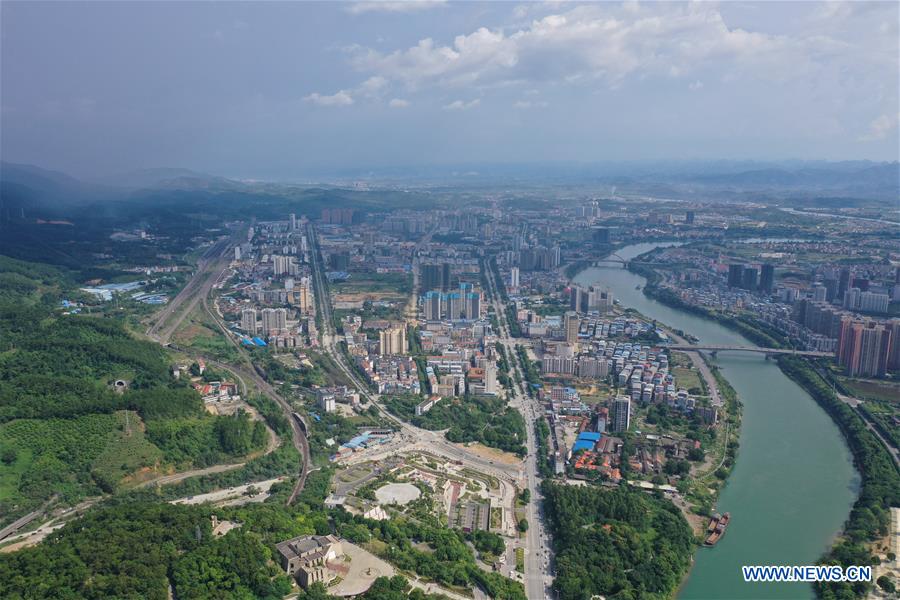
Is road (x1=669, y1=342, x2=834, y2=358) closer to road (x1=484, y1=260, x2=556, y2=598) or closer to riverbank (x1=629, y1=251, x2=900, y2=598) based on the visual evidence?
riverbank (x1=629, y1=251, x2=900, y2=598)

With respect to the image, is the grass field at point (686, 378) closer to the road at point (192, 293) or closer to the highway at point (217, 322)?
the highway at point (217, 322)

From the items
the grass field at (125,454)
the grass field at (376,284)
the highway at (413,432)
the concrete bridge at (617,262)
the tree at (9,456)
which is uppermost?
the concrete bridge at (617,262)

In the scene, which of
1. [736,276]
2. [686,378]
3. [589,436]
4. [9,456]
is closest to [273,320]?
[9,456]

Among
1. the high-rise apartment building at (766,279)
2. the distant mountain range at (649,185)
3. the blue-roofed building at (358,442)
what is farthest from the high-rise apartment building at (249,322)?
the distant mountain range at (649,185)

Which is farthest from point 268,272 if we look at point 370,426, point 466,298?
point 370,426

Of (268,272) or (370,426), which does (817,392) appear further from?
(268,272)

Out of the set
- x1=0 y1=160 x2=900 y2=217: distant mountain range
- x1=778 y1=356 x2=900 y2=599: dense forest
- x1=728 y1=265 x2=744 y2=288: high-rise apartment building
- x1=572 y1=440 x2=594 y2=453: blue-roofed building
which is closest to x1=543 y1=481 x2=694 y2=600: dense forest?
x1=572 y1=440 x2=594 y2=453: blue-roofed building

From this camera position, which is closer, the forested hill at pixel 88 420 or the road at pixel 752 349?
the forested hill at pixel 88 420
